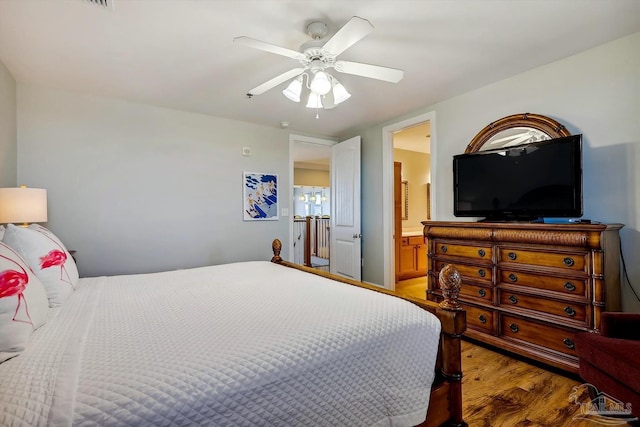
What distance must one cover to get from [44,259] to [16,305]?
24.5 inches

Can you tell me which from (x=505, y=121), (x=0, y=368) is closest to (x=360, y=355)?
(x=0, y=368)

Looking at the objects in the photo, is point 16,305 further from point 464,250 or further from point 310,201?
point 310,201

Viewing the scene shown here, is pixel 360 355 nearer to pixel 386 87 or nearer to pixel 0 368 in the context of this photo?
pixel 0 368

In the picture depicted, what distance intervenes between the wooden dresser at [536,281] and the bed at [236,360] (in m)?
1.31

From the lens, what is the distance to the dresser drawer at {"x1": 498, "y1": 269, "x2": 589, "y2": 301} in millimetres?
1984

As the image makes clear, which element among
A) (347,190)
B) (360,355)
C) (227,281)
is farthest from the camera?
(347,190)

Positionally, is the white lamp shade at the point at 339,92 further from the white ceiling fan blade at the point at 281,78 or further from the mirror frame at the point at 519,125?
the mirror frame at the point at 519,125

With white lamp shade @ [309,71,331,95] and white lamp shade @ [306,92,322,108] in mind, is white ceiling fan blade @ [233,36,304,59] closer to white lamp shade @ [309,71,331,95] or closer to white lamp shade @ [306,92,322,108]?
white lamp shade @ [309,71,331,95]

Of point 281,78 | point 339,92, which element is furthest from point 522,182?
point 281,78

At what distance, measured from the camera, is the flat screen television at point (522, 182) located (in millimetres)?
2184

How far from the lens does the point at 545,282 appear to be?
215cm

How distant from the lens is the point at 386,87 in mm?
2910

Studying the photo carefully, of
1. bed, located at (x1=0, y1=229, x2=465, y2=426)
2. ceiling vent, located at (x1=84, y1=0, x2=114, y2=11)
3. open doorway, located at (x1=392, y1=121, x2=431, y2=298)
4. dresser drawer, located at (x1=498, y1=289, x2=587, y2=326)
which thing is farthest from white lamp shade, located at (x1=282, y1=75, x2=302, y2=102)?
open doorway, located at (x1=392, y1=121, x2=431, y2=298)

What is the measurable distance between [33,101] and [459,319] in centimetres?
→ 396
